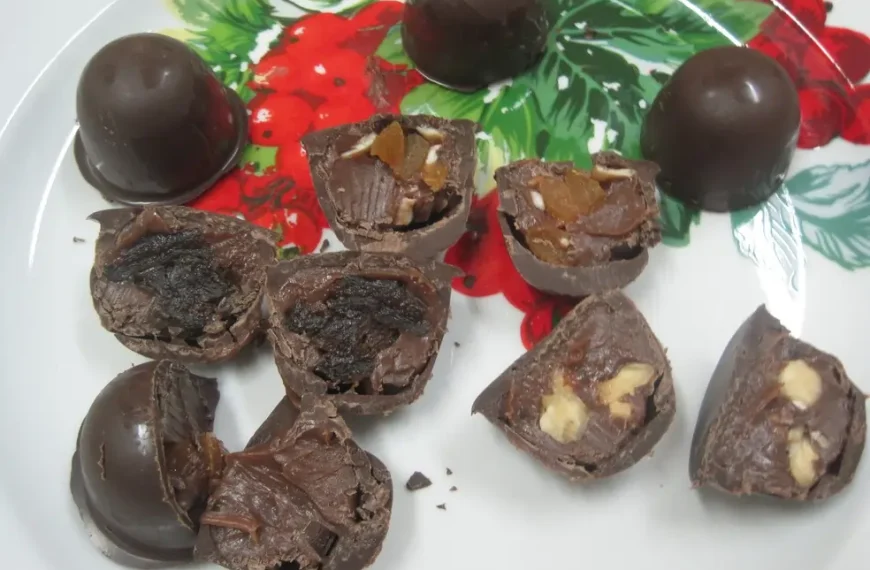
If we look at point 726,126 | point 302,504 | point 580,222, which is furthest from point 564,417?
point 726,126

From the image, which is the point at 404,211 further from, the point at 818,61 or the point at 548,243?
the point at 818,61

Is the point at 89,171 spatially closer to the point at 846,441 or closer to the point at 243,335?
the point at 243,335

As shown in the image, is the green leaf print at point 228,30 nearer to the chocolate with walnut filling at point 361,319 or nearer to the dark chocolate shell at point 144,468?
the chocolate with walnut filling at point 361,319

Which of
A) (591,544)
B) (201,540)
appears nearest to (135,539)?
(201,540)

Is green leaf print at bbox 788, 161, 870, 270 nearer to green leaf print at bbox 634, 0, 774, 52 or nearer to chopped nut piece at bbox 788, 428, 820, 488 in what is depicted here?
green leaf print at bbox 634, 0, 774, 52

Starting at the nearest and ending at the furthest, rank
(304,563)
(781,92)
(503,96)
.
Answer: (304,563) < (781,92) < (503,96)

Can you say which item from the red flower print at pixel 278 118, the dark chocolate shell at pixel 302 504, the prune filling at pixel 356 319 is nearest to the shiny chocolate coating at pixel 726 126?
the prune filling at pixel 356 319
